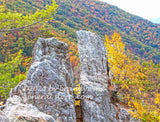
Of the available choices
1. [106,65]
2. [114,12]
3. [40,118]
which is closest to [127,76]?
[106,65]

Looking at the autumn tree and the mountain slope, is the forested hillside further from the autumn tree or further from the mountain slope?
the mountain slope

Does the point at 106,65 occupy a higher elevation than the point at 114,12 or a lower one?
lower

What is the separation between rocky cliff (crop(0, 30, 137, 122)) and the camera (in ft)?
20.4

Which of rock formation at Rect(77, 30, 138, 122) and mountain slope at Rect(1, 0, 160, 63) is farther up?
mountain slope at Rect(1, 0, 160, 63)

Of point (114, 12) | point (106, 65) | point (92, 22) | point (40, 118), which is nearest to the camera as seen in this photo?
point (40, 118)

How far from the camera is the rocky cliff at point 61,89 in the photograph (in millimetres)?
6230

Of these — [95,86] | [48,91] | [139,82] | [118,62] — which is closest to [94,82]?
[95,86]

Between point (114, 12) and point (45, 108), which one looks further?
point (114, 12)

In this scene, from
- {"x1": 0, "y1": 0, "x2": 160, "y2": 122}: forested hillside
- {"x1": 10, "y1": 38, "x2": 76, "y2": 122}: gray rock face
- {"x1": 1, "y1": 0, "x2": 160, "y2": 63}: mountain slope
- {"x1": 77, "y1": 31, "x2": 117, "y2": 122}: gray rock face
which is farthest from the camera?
{"x1": 1, "y1": 0, "x2": 160, "y2": 63}: mountain slope

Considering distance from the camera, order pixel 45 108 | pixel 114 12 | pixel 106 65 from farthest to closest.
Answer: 1. pixel 114 12
2. pixel 106 65
3. pixel 45 108

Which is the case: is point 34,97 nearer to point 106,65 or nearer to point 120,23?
point 106,65

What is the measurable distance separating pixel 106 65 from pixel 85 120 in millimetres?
4957

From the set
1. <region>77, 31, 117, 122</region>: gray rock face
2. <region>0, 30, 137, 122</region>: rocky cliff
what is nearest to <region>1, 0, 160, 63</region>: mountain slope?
<region>77, 31, 117, 122</region>: gray rock face

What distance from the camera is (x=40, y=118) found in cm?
391
